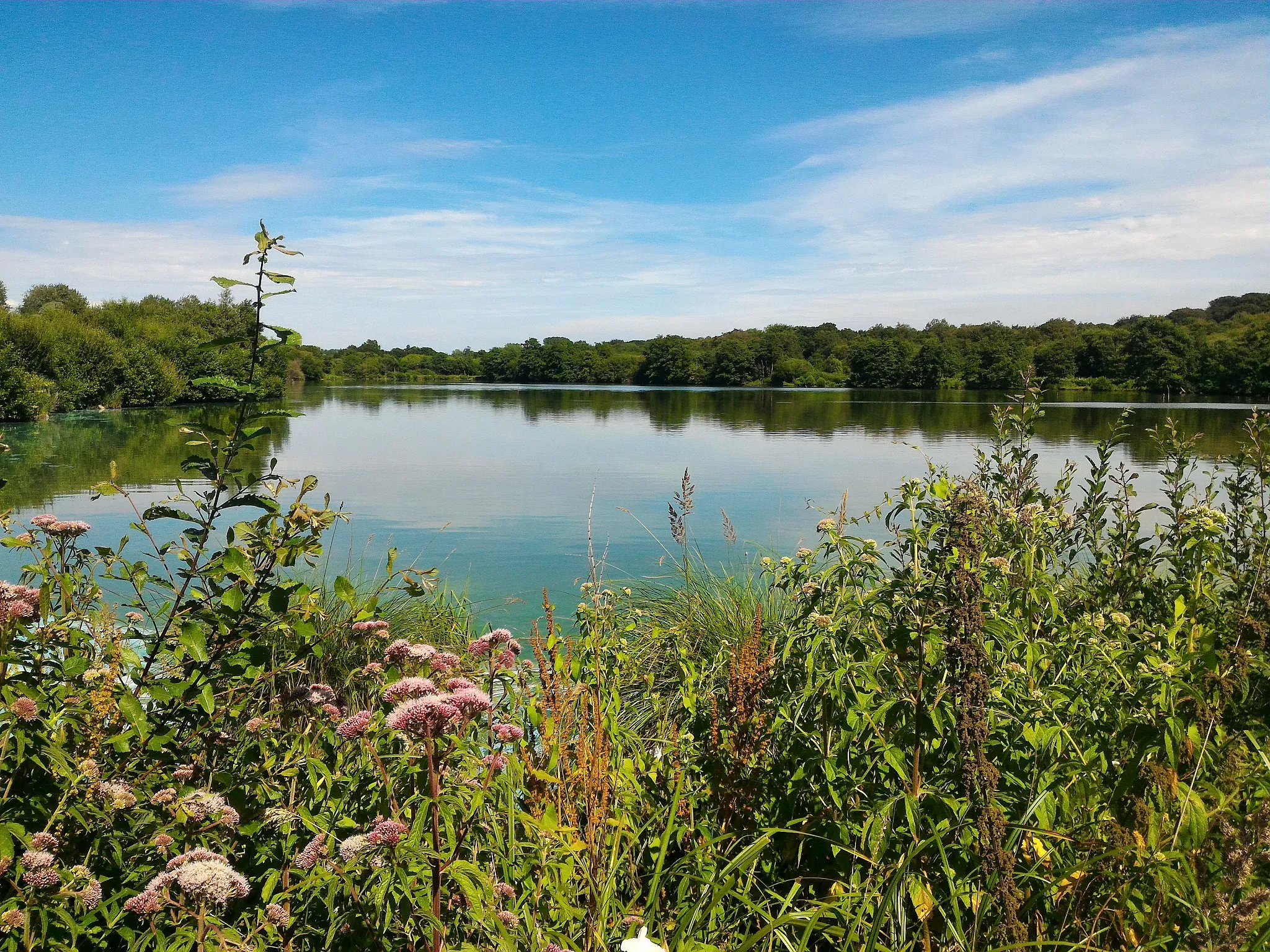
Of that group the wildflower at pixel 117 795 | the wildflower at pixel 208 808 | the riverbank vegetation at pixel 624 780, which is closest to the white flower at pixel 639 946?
the riverbank vegetation at pixel 624 780

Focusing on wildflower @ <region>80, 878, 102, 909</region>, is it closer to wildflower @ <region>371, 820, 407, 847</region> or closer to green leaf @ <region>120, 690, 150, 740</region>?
green leaf @ <region>120, 690, 150, 740</region>

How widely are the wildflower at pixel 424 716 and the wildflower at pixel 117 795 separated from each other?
70 cm

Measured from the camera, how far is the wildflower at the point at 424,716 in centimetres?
138

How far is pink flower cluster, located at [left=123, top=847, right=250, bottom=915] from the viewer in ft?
4.22

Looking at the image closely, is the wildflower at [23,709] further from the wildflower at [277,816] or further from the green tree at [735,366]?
the green tree at [735,366]

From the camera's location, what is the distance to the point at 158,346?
5059 centimetres

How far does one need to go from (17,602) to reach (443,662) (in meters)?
0.98

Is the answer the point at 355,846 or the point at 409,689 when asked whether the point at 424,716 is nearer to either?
the point at 409,689

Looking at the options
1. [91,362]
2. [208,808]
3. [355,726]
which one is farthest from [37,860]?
[91,362]

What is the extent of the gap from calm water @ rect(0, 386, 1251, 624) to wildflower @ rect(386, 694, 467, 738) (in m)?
0.82

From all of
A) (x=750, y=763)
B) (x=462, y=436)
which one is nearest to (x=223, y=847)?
(x=750, y=763)

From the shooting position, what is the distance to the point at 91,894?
1519 millimetres

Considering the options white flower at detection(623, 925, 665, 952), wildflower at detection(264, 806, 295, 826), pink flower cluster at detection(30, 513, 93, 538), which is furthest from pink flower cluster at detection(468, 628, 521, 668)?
pink flower cluster at detection(30, 513, 93, 538)

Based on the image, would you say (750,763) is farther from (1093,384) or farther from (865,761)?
(1093,384)
